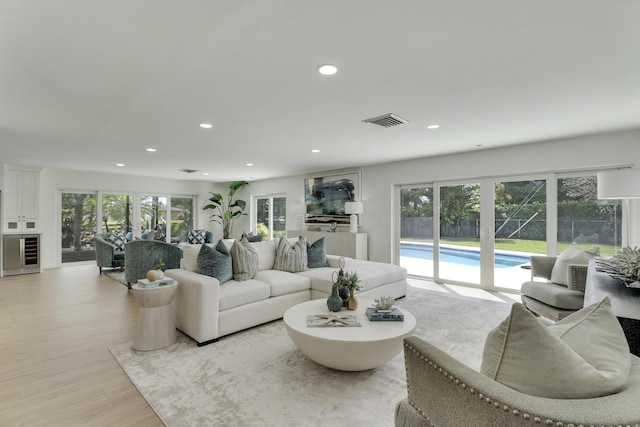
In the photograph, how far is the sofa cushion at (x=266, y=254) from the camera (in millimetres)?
4250

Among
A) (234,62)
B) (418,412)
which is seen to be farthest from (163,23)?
(418,412)

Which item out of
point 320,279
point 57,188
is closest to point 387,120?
point 320,279

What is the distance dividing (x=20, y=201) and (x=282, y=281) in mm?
6606

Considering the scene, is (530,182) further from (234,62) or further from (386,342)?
(234,62)

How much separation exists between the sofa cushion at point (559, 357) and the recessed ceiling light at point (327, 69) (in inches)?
76.3

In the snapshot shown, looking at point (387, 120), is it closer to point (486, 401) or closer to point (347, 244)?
point (486, 401)

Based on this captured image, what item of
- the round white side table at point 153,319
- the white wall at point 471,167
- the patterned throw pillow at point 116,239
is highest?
the white wall at point 471,167

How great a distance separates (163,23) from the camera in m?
1.70

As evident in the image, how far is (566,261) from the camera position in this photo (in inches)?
132

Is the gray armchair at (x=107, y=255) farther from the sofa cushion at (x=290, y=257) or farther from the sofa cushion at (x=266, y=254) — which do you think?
the sofa cushion at (x=290, y=257)

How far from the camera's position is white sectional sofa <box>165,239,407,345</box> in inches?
113

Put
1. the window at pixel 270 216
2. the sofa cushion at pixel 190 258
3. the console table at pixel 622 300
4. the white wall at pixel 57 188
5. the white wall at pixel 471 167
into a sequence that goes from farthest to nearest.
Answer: the window at pixel 270 216 → the white wall at pixel 57 188 → the white wall at pixel 471 167 → the sofa cushion at pixel 190 258 → the console table at pixel 622 300

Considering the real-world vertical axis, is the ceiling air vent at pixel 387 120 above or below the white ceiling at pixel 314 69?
below

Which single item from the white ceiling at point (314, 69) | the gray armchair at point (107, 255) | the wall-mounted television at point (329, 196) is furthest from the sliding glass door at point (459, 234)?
the gray armchair at point (107, 255)
